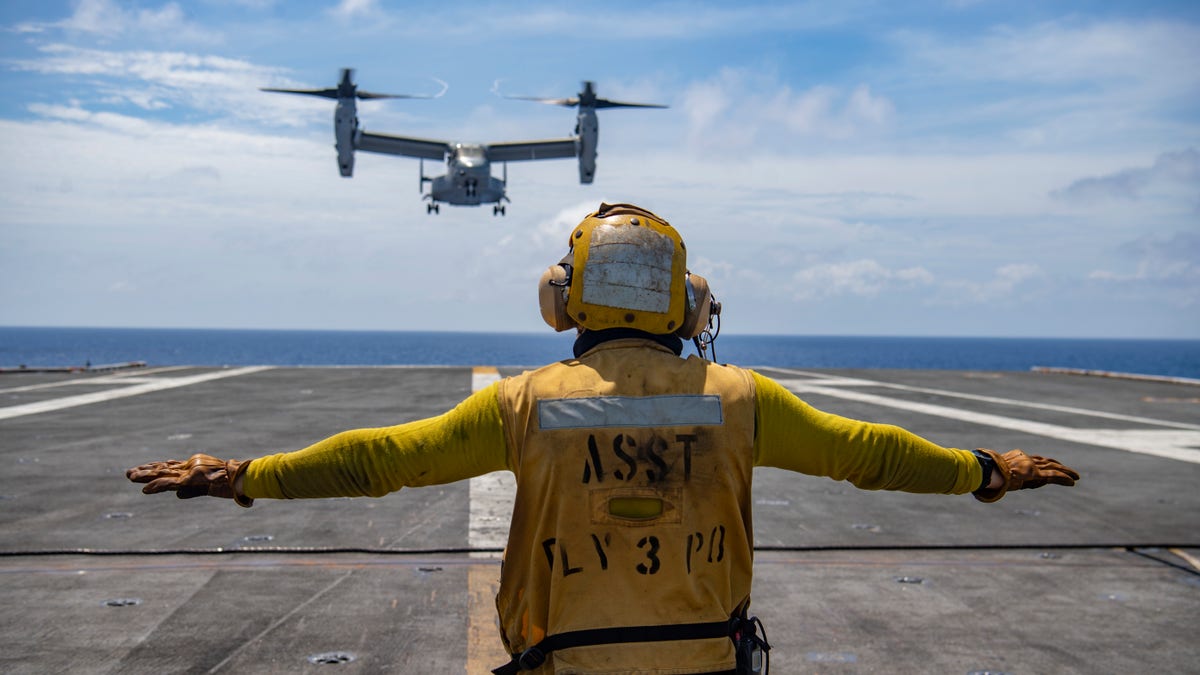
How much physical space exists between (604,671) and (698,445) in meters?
0.70

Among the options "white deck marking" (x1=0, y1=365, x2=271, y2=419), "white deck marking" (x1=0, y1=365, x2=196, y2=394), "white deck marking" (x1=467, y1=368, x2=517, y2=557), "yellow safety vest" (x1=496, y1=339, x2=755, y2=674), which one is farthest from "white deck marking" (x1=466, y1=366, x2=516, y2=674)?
"white deck marking" (x1=0, y1=365, x2=196, y2=394)

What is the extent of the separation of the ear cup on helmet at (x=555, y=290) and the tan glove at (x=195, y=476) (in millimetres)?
1047

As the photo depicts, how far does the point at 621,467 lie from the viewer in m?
2.65

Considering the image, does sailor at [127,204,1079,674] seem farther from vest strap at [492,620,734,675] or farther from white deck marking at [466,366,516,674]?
white deck marking at [466,366,516,674]

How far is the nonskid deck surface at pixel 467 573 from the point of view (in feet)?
17.1

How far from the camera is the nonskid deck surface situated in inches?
206

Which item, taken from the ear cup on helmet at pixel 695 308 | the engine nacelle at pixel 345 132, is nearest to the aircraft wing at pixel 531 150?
the engine nacelle at pixel 345 132

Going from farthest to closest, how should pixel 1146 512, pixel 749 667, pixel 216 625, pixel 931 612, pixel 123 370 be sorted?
1. pixel 123 370
2. pixel 1146 512
3. pixel 931 612
4. pixel 216 625
5. pixel 749 667

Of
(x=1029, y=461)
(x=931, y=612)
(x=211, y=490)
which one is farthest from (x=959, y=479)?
(x=931, y=612)

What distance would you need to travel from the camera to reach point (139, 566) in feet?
Result: 22.3

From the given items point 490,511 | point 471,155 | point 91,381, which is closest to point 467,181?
point 471,155

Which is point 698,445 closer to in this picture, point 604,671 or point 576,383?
point 576,383

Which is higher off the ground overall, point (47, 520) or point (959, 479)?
point (959, 479)

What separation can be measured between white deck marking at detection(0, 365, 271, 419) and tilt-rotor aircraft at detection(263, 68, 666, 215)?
15.9 meters
